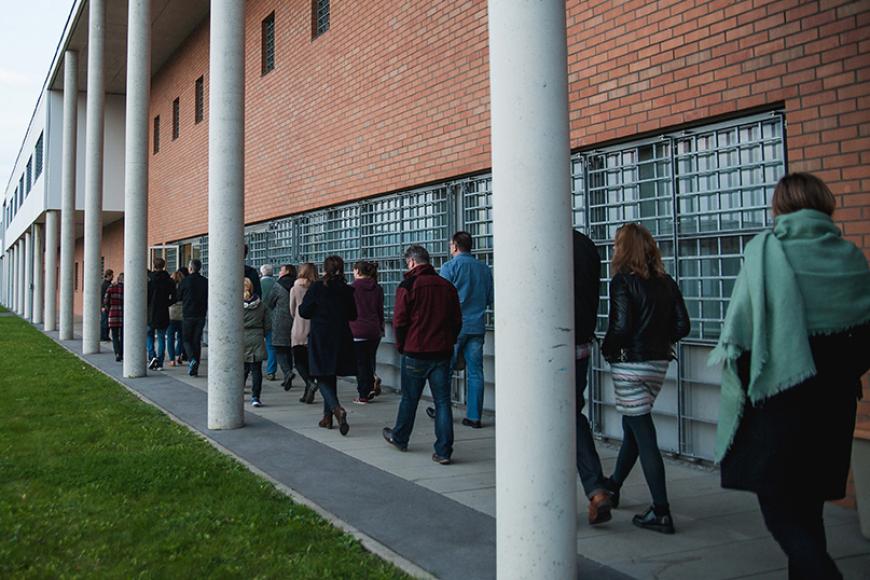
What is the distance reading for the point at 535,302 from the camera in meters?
3.66

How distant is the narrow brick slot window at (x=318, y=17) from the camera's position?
13892 mm

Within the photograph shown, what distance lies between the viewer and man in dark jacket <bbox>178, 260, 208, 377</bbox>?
12.8 metres

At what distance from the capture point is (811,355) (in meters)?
3.19

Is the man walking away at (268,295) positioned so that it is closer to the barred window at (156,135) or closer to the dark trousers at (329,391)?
the dark trousers at (329,391)

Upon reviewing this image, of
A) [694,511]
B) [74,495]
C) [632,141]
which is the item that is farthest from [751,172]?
[74,495]

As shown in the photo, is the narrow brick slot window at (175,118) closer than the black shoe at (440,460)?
No

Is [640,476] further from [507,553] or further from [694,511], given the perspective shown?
[507,553]

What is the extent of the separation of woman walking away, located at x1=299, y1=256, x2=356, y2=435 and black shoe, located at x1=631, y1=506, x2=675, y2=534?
3815mm

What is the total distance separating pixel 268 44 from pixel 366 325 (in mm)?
8459

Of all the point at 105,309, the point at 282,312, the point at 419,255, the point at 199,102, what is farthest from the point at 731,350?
the point at 199,102

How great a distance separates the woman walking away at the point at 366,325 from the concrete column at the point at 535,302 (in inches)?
250

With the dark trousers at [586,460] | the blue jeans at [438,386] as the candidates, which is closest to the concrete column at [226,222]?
the blue jeans at [438,386]

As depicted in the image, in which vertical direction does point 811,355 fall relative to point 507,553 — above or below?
above

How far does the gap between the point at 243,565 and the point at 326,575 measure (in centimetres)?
48
